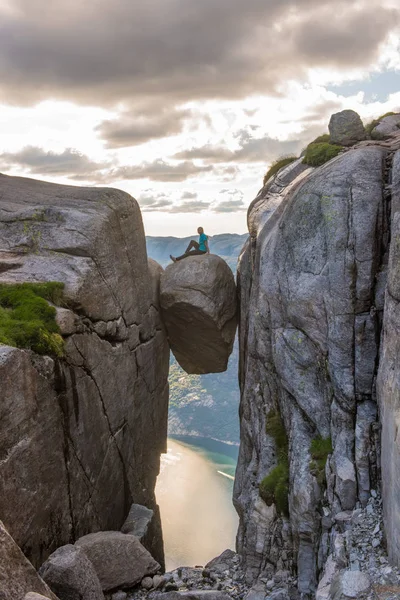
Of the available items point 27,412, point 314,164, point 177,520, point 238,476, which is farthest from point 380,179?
point 177,520

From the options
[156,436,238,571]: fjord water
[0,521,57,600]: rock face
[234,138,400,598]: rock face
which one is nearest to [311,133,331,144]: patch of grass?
[234,138,400,598]: rock face

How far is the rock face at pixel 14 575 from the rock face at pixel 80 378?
557 centimetres

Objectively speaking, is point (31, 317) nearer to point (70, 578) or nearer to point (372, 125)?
point (70, 578)

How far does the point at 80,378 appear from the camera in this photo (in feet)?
80.7

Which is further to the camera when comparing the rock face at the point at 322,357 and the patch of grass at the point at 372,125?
the patch of grass at the point at 372,125

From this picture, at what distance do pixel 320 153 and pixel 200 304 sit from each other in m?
13.0

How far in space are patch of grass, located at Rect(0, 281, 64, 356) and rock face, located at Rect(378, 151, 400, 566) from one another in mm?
13600

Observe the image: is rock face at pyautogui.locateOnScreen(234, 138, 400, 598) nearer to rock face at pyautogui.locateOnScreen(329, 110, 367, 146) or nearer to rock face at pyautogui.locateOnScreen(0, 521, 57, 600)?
rock face at pyautogui.locateOnScreen(329, 110, 367, 146)

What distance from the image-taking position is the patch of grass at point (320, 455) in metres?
19.4

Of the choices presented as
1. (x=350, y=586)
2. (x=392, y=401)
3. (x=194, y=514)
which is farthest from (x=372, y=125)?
(x=194, y=514)

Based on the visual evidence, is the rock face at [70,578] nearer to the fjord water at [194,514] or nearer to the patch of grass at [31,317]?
the patch of grass at [31,317]

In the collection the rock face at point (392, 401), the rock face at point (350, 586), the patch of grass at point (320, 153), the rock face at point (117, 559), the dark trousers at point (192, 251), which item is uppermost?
the patch of grass at point (320, 153)

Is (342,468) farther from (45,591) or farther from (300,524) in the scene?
(45,591)

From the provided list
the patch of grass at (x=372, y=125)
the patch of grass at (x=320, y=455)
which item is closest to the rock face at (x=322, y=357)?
the patch of grass at (x=320, y=455)
